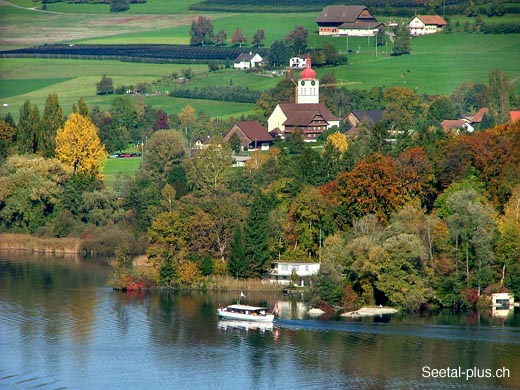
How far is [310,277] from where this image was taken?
68375 millimetres

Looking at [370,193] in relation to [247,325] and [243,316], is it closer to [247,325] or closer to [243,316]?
[243,316]

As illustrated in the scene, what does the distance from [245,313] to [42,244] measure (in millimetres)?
24100

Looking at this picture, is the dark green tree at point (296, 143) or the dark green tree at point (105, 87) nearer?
the dark green tree at point (296, 143)

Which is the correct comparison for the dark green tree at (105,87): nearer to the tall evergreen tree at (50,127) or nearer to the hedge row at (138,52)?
the hedge row at (138,52)

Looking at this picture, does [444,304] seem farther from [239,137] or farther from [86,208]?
[239,137]

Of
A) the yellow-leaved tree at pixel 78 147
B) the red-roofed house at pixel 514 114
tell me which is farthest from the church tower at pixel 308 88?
the yellow-leaved tree at pixel 78 147

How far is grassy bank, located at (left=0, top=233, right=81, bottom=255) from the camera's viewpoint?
82.0 m

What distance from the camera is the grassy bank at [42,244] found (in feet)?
269

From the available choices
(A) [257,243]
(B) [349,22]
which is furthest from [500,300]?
(B) [349,22]

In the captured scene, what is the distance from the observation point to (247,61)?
144750mm

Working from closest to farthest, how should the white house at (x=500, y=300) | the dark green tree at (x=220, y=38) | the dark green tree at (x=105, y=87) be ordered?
the white house at (x=500, y=300)
the dark green tree at (x=105, y=87)
the dark green tree at (x=220, y=38)

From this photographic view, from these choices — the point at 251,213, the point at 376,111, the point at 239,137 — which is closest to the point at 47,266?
the point at 251,213

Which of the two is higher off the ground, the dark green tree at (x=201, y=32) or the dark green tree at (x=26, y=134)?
the dark green tree at (x=201, y=32)

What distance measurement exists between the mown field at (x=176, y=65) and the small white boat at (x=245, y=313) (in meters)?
62.8
